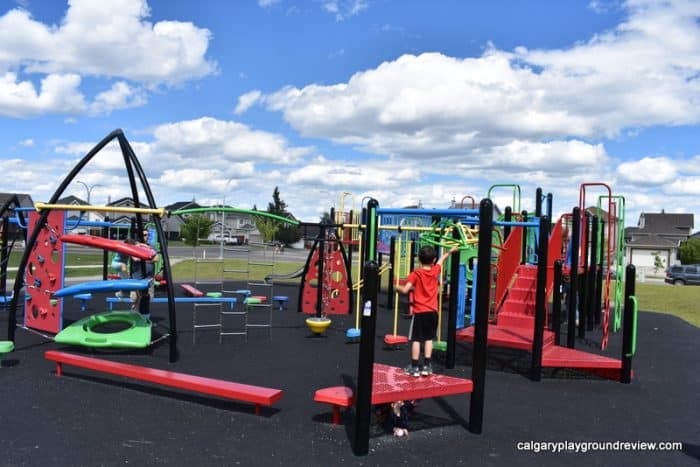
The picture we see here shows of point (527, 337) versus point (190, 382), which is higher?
point (527, 337)

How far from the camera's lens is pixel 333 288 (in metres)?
13.2

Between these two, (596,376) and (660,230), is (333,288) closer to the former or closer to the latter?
(596,376)

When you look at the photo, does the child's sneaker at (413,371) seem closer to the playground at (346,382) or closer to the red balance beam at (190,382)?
the playground at (346,382)

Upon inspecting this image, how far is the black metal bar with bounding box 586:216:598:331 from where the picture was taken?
10734mm

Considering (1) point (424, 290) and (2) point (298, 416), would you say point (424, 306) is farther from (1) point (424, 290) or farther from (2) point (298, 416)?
(2) point (298, 416)

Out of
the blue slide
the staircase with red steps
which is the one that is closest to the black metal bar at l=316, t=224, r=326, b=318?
the staircase with red steps

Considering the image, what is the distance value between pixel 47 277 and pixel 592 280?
394 inches

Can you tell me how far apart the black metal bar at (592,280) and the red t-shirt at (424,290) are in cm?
633

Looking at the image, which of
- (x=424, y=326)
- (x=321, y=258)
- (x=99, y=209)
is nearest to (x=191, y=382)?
(x=424, y=326)

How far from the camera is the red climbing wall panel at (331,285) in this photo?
12641mm

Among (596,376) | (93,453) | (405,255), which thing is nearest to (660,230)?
(405,255)

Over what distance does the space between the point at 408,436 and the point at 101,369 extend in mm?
3577

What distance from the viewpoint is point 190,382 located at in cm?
558

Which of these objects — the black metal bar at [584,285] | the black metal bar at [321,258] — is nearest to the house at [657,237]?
the black metal bar at [584,285]
